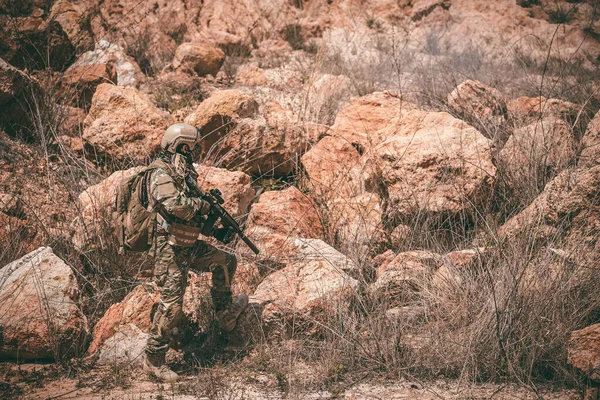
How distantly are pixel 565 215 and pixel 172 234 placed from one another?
10.3 ft

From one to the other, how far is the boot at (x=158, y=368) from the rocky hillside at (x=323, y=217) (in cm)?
22

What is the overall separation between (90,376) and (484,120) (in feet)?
16.1

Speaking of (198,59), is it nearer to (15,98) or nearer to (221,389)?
(15,98)

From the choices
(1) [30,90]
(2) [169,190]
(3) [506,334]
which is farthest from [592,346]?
(1) [30,90]

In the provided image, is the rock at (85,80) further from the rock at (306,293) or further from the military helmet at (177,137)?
the rock at (306,293)

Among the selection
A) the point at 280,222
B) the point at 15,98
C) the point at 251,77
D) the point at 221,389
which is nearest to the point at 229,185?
the point at 280,222

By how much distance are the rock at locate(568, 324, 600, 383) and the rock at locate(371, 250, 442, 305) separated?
3.47 ft

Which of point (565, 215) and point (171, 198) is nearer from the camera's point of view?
point (171, 198)

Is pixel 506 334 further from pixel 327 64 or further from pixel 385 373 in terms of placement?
pixel 327 64

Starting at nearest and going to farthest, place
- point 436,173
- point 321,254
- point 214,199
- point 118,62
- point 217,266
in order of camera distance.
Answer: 1. point 214,199
2. point 217,266
3. point 321,254
4. point 436,173
5. point 118,62

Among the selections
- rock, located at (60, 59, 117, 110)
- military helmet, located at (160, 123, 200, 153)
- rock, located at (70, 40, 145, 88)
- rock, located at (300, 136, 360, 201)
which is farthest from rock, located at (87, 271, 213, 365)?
rock, located at (70, 40, 145, 88)

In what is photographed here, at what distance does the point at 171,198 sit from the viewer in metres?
3.56

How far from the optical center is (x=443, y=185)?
15.9 ft

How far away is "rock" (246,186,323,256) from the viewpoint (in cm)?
475
